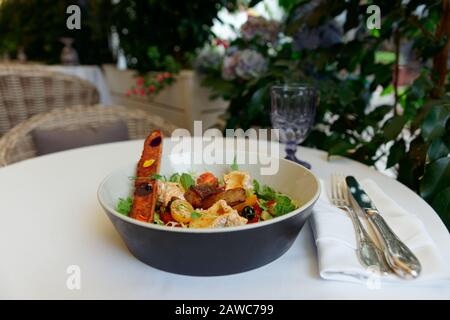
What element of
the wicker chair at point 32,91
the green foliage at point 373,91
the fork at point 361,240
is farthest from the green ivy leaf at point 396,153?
the wicker chair at point 32,91

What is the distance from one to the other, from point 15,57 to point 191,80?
7.52ft

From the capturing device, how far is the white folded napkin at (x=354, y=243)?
387mm

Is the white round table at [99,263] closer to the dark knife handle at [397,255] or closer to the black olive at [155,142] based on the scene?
the dark knife handle at [397,255]

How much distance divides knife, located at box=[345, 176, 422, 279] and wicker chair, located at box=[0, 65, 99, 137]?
187 centimetres

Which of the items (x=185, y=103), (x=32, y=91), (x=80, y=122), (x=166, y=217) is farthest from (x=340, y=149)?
(x=32, y=91)

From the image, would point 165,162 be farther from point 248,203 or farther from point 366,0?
point 366,0

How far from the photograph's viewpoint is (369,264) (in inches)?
15.9

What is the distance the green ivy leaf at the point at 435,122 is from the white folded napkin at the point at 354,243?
0.16 meters

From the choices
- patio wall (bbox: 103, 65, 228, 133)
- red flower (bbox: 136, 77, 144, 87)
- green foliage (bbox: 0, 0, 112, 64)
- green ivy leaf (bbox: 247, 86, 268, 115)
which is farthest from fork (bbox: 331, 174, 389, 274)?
green foliage (bbox: 0, 0, 112, 64)

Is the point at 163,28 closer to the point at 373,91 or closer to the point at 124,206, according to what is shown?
the point at 373,91

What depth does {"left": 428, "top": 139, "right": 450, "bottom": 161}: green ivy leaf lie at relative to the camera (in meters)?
0.68

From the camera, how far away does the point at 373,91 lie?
1.23m

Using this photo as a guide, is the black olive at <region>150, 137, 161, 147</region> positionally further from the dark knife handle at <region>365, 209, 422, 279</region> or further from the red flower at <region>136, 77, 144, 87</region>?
the red flower at <region>136, 77, 144, 87</region>

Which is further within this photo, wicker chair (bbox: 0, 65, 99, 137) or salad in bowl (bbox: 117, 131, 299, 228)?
wicker chair (bbox: 0, 65, 99, 137)
